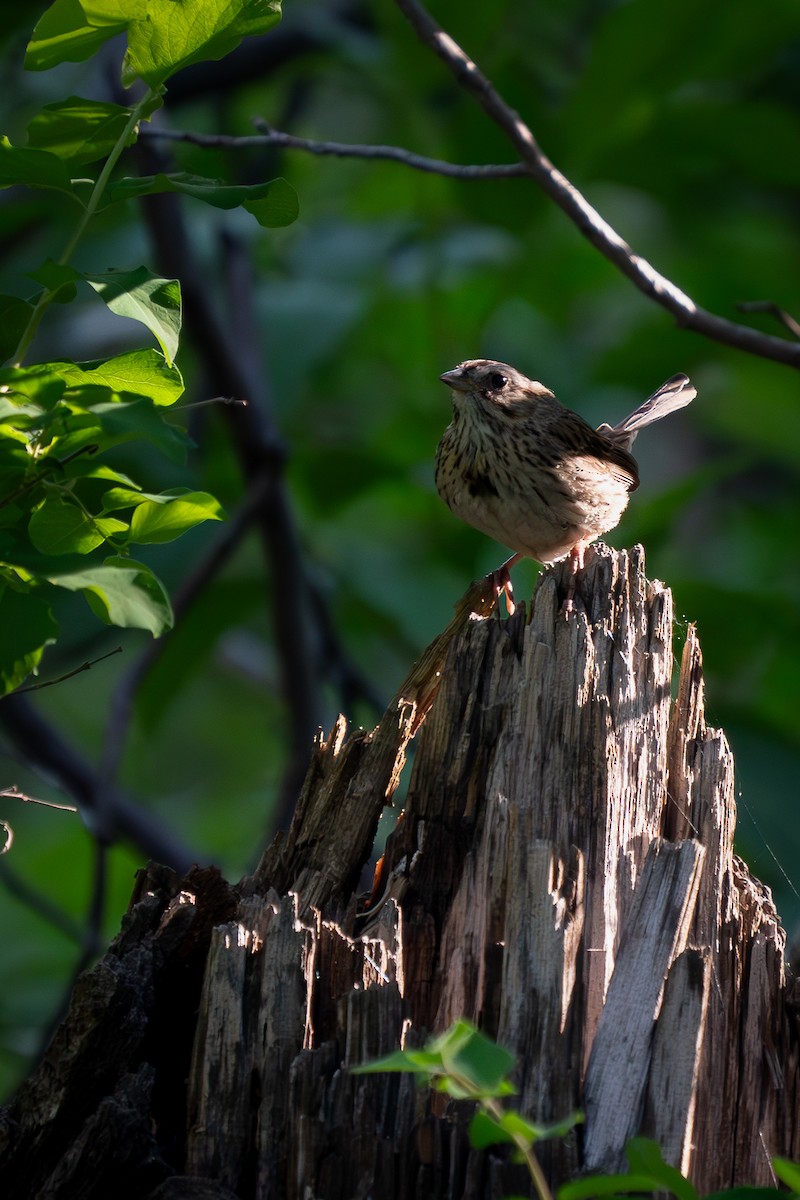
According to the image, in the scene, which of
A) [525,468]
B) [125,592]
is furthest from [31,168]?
[525,468]

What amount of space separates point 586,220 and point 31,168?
1941 mm

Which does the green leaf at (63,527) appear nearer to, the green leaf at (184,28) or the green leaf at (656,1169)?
the green leaf at (184,28)

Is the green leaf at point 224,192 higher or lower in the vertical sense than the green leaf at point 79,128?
lower

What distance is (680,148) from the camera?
6691mm

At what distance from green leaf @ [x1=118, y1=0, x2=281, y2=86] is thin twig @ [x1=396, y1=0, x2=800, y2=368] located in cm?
162

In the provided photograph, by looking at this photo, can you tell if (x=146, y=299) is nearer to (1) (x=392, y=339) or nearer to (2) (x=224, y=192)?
(2) (x=224, y=192)

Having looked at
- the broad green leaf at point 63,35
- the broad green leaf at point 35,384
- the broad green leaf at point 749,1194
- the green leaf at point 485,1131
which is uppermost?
the broad green leaf at point 63,35

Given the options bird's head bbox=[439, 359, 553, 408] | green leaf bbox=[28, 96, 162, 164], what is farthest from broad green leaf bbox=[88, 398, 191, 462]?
bird's head bbox=[439, 359, 553, 408]

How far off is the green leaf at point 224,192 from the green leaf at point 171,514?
0.45m

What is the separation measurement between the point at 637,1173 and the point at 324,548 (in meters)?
5.56

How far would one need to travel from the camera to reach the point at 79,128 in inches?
83.7

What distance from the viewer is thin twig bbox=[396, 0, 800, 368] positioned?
355cm

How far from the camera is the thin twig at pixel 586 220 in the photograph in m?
3.55

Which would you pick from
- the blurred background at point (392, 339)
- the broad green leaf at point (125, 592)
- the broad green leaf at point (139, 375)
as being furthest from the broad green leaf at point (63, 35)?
the blurred background at point (392, 339)
